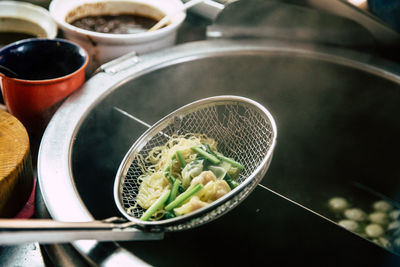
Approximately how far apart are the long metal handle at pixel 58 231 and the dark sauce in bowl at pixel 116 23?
1.60 m

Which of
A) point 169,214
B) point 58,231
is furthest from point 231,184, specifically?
point 58,231

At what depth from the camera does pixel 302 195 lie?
2.40 meters

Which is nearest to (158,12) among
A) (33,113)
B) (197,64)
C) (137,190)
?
(197,64)

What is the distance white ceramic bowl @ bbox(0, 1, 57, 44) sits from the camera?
241cm

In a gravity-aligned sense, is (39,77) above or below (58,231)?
below

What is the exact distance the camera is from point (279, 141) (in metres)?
2.46

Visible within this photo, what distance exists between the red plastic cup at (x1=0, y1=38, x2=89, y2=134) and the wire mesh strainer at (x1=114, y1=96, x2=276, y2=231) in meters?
0.52

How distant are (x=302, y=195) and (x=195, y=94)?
3.05ft

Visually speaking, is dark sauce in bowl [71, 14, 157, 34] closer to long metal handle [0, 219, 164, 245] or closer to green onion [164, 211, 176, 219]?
green onion [164, 211, 176, 219]

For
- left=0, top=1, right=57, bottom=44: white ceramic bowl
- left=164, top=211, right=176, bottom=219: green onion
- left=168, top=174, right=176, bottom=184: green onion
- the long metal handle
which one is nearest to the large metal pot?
the long metal handle

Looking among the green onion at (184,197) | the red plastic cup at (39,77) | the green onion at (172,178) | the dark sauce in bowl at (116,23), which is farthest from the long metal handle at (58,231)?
the dark sauce in bowl at (116,23)

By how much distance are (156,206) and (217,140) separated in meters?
0.56

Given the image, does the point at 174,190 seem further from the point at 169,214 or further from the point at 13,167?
the point at 13,167

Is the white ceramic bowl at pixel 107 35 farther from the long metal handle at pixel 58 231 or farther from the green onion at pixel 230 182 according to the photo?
the long metal handle at pixel 58 231
